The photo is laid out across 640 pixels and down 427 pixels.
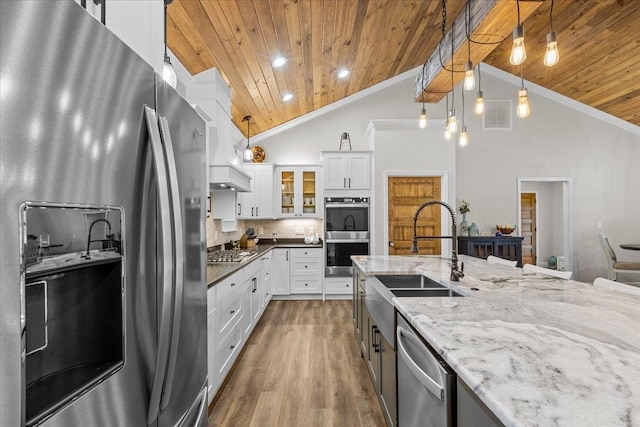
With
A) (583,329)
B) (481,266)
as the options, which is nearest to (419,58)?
(481,266)

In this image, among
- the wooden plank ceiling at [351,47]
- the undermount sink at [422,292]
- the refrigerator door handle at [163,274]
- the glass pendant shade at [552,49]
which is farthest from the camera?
the wooden plank ceiling at [351,47]

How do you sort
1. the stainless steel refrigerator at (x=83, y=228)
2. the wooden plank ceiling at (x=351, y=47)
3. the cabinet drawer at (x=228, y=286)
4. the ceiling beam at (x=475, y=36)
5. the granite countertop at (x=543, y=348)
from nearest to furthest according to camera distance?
the stainless steel refrigerator at (x=83, y=228)
the granite countertop at (x=543, y=348)
the cabinet drawer at (x=228, y=286)
the ceiling beam at (x=475, y=36)
the wooden plank ceiling at (x=351, y=47)

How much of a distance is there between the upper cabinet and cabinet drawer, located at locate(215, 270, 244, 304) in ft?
8.77

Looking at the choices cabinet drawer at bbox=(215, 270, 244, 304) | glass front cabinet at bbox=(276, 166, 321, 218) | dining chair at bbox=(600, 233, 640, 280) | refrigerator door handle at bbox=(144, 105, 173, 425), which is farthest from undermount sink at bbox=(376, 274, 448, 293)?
dining chair at bbox=(600, 233, 640, 280)

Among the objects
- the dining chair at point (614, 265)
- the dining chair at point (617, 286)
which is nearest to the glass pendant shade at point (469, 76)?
the dining chair at point (617, 286)

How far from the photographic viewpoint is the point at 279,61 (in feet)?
11.6

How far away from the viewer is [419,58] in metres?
5.42

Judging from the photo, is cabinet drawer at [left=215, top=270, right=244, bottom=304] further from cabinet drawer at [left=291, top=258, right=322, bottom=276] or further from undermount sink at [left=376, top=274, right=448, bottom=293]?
cabinet drawer at [left=291, top=258, right=322, bottom=276]

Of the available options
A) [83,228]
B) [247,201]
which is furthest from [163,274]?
[247,201]

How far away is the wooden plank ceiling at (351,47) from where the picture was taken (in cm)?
270

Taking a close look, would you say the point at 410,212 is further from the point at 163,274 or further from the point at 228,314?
the point at 163,274

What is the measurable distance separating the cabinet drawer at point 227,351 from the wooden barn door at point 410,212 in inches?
126

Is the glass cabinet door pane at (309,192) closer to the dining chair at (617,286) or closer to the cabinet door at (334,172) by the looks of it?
the cabinet door at (334,172)

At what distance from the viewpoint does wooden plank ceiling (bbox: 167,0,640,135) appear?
2703mm
